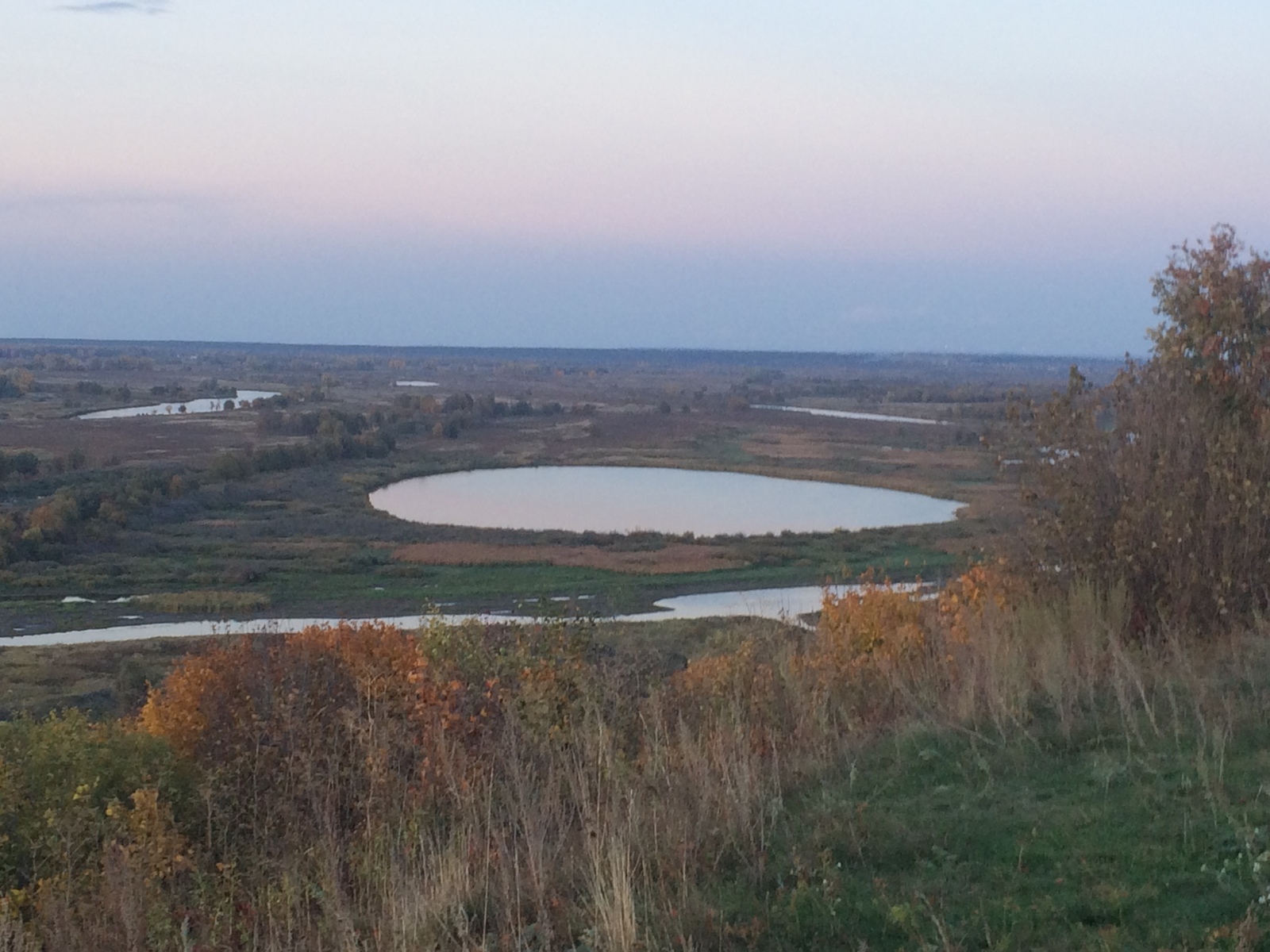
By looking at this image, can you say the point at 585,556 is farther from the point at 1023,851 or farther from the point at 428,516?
the point at 1023,851

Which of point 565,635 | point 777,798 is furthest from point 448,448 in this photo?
point 777,798

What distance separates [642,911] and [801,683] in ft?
14.1

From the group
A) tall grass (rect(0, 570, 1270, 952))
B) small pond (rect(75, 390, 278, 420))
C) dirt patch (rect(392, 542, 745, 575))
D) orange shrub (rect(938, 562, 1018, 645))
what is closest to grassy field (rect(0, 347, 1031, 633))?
dirt patch (rect(392, 542, 745, 575))

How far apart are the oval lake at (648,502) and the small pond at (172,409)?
46055 mm

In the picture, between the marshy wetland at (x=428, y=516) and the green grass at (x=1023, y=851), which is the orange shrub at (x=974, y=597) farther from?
the green grass at (x=1023, y=851)

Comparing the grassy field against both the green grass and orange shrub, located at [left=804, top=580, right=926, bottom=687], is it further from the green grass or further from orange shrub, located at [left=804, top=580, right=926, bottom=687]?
the green grass

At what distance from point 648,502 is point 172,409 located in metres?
73.4

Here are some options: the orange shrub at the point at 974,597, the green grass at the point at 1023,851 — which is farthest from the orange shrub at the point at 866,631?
the green grass at the point at 1023,851

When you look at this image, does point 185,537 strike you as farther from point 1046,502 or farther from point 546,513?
point 1046,502

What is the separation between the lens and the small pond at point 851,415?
375 ft

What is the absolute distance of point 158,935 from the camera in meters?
5.48

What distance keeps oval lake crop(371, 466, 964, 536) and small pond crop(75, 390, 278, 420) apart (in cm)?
4605

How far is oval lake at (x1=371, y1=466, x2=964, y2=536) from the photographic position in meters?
56.6

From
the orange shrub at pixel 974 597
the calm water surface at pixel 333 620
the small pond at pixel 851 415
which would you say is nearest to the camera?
the orange shrub at pixel 974 597
